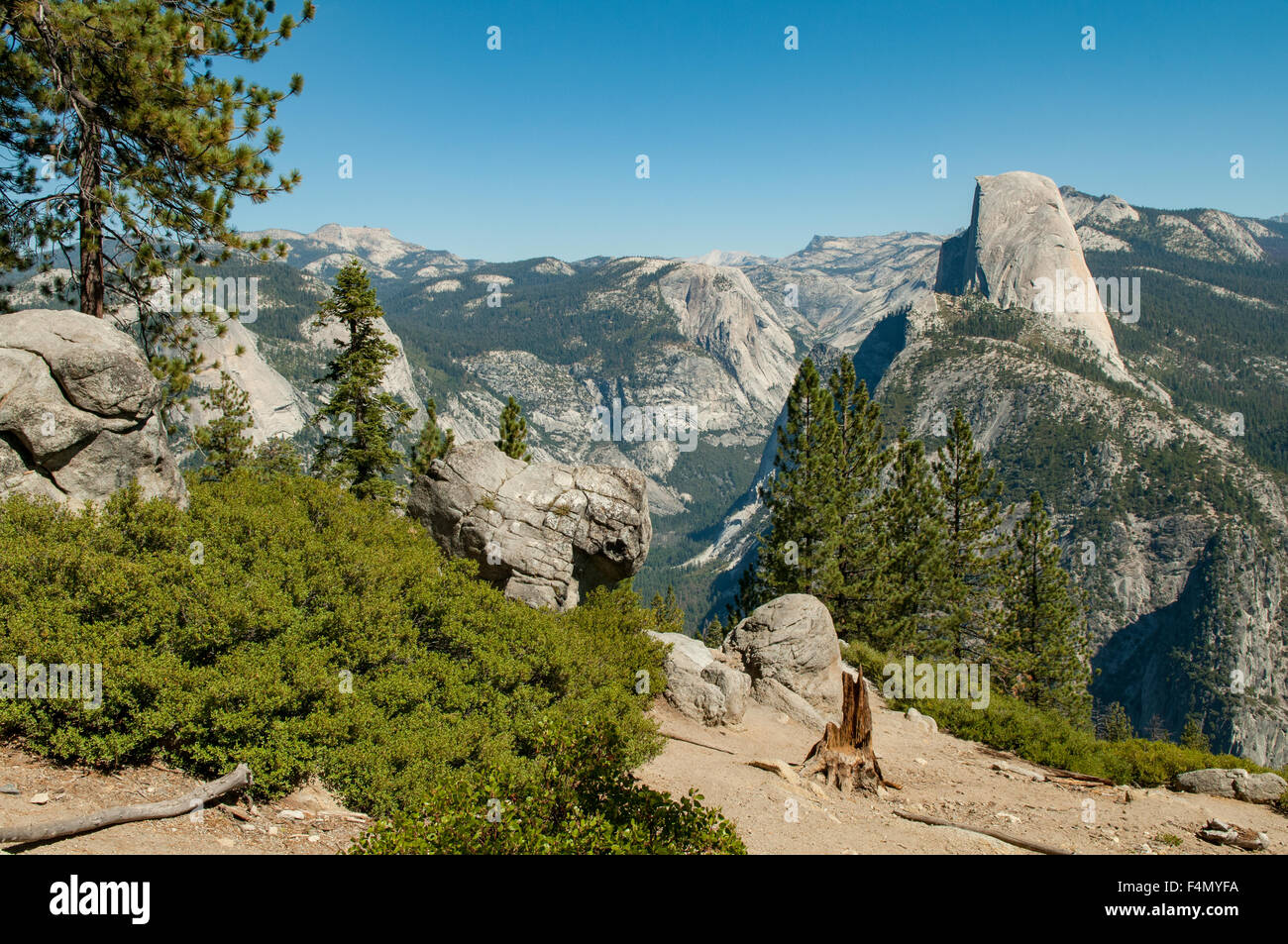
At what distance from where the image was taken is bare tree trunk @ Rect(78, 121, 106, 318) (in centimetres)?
1475

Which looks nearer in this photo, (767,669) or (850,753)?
(850,753)

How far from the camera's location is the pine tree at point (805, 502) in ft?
107

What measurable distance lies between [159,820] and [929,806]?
47.6ft

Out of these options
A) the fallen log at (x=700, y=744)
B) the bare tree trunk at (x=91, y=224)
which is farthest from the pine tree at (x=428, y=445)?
the fallen log at (x=700, y=744)

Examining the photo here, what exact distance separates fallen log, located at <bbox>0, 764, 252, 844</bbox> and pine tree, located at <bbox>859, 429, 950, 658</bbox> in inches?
1163

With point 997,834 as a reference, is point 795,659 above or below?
below

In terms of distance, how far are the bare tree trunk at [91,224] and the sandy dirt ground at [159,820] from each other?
1102 cm

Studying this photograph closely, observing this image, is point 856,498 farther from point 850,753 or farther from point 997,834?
point 997,834

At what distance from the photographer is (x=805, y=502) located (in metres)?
32.9

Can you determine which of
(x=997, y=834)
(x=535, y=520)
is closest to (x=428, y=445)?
(x=535, y=520)

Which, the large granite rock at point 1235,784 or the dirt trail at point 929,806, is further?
the large granite rock at point 1235,784

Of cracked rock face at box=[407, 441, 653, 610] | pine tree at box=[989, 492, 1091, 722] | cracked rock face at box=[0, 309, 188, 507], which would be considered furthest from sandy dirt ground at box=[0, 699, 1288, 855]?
pine tree at box=[989, 492, 1091, 722]

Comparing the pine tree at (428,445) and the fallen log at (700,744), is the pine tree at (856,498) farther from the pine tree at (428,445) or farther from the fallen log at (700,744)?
the pine tree at (428,445)
